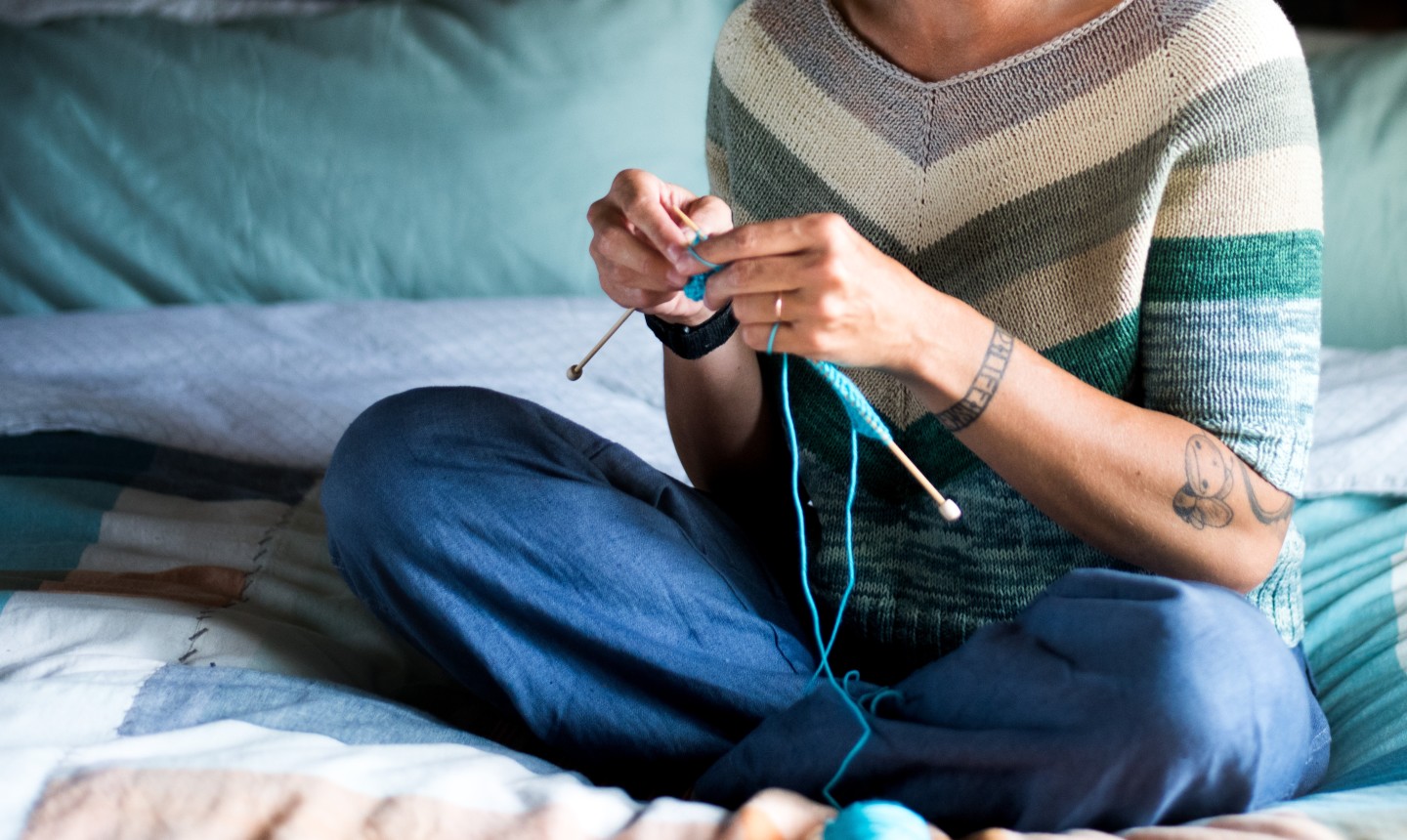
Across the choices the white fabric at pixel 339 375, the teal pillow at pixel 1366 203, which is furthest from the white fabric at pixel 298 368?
the teal pillow at pixel 1366 203

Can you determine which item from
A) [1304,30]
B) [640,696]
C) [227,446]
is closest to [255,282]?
[227,446]

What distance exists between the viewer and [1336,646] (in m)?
1.14

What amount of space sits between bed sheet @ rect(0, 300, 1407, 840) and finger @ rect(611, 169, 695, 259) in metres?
0.36

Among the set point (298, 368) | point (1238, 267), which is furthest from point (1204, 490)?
point (298, 368)

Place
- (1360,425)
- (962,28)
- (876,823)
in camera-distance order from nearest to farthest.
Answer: (876,823)
(962,28)
(1360,425)

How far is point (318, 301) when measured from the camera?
1721 millimetres

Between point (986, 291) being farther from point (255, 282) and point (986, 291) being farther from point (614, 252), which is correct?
point (255, 282)

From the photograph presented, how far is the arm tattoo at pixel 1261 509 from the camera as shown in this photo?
2.84 feet

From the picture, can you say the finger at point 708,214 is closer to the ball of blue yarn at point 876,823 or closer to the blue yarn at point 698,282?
the blue yarn at point 698,282

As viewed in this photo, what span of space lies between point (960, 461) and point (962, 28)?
13.9 inches

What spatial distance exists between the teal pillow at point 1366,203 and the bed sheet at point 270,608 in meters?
0.41

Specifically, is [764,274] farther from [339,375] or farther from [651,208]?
[339,375]

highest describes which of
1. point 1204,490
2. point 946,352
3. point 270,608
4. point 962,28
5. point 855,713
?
point 962,28

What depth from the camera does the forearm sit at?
83 cm
